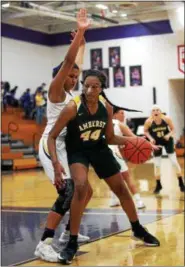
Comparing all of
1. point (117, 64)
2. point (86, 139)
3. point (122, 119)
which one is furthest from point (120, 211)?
point (117, 64)

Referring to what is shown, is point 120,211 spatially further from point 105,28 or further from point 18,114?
point 105,28

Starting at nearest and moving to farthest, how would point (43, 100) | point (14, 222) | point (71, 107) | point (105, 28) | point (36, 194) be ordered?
point (71, 107)
point (14, 222)
point (36, 194)
point (43, 100)
point (105, 28)

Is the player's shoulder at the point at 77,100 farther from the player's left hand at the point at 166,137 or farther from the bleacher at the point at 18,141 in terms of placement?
Answer: the bleacher at the point at 18,141

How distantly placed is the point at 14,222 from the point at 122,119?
81.6 inches

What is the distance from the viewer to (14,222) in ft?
21.1

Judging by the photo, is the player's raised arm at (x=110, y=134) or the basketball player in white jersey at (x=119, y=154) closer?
the player's raised arm at (x=110, y=134)

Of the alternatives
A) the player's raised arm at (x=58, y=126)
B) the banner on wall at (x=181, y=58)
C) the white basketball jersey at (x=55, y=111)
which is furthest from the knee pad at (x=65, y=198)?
the banner on wall at (x=181, y=58)

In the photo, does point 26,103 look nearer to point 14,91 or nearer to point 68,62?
point 14,91

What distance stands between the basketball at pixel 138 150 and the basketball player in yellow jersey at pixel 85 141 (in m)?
0.13

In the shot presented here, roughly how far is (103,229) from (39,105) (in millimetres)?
14231

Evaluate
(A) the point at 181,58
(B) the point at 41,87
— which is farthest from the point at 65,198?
(A) the point at 181,58

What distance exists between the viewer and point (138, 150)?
455cm

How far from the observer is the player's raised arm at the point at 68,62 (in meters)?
3.60

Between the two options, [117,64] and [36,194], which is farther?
[117,64]
